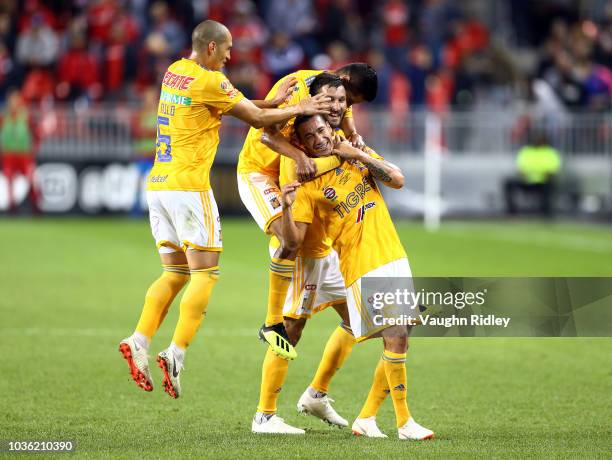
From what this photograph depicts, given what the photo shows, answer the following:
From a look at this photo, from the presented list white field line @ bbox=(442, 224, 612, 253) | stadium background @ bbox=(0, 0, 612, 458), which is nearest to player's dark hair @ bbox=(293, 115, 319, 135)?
stadium background @ bbox=(0, 0, 612, 458)

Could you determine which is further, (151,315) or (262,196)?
(151,315)

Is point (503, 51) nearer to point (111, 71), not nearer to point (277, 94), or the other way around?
point (111, 71)

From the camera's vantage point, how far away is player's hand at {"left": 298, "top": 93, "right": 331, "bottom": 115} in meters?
7.26

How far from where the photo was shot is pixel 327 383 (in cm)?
767

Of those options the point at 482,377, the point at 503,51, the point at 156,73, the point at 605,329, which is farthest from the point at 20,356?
the point at 503,51

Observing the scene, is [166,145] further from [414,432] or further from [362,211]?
[414,432]

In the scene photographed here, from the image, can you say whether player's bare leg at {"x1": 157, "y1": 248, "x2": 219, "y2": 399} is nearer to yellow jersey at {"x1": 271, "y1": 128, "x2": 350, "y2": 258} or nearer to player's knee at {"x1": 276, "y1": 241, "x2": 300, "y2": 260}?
yellow jersey at {"x1": 271, "y1": 128, "x2": 350, "y2": 258}

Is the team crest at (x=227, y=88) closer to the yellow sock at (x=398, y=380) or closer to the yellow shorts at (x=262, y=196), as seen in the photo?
the yellow shorts at (x=262, y=196)

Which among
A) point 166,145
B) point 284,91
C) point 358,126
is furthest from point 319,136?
point 358,126

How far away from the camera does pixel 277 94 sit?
7.82 m

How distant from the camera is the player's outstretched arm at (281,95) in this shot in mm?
7738

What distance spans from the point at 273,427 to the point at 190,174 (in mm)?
1759

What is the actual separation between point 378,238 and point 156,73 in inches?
712

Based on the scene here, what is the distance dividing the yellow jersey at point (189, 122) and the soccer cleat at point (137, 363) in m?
1.06
